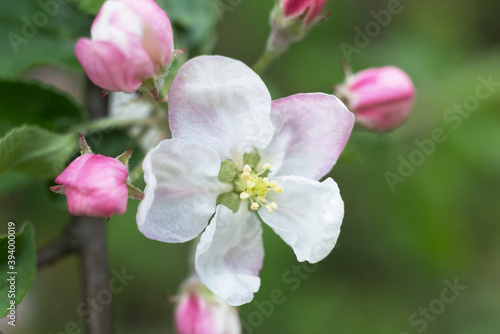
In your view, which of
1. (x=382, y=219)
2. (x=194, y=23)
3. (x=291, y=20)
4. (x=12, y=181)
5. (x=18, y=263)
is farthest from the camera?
(x=382, y=219)

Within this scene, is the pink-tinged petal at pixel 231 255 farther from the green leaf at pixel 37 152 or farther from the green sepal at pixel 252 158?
the green leaf at pixel 37 152

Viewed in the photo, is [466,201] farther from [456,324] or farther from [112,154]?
[112,154]

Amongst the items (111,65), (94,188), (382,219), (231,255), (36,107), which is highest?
(111,65)

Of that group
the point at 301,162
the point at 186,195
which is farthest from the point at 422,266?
the point at 186,195

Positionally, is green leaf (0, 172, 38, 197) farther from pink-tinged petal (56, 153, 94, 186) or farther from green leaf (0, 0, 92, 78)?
pink-tinged petal (56, 153, 94, 186)

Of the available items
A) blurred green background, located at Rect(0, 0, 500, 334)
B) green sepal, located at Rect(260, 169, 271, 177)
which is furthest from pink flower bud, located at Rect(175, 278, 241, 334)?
blurred green background, located at Rect(0, 0, 500, 334)

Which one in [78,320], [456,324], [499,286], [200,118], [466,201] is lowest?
[78,320]

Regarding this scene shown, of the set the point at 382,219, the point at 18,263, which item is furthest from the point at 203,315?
the point at 382,219

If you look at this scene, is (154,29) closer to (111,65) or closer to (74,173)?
(111,65)
